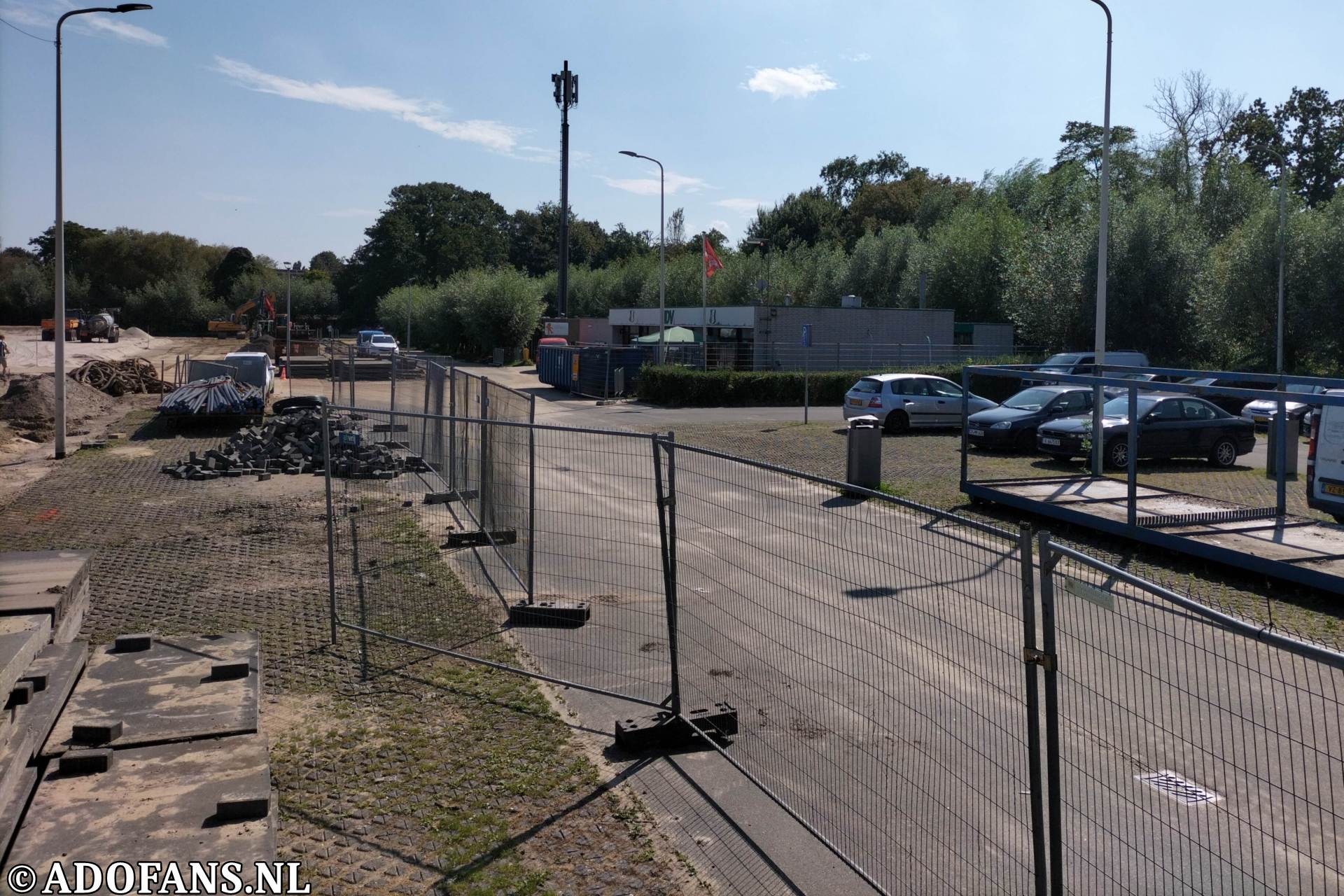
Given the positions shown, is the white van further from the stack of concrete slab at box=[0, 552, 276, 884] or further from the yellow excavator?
the yellow excavator

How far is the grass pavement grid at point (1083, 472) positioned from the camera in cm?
999

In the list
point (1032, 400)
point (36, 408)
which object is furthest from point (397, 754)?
point (36, 408)

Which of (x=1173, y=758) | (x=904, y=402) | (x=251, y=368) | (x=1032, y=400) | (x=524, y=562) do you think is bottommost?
(x=524, y=562)

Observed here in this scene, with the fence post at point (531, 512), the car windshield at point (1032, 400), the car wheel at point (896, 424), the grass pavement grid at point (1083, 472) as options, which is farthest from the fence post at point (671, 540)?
the car wheel at point (896, 424)

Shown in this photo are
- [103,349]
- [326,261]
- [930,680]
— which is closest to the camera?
[930,680]

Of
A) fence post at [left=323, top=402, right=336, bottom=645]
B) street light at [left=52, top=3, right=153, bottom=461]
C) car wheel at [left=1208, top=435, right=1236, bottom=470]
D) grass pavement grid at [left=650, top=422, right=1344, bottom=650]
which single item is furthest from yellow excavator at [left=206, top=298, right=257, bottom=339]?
fence post at [left=323, top=402, right=336, bottom=645]

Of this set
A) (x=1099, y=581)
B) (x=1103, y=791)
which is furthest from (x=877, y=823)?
(x=1099, y=581)

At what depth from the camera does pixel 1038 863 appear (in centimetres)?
352

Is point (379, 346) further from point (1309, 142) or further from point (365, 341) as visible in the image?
point (1309, 142)

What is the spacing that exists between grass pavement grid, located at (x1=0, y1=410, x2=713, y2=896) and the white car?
56.2 metres

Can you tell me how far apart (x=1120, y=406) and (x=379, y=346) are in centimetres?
5741

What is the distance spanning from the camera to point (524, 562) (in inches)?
366

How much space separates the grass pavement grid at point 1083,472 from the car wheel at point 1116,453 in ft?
2.06

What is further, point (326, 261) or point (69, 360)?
point (326, 261)
